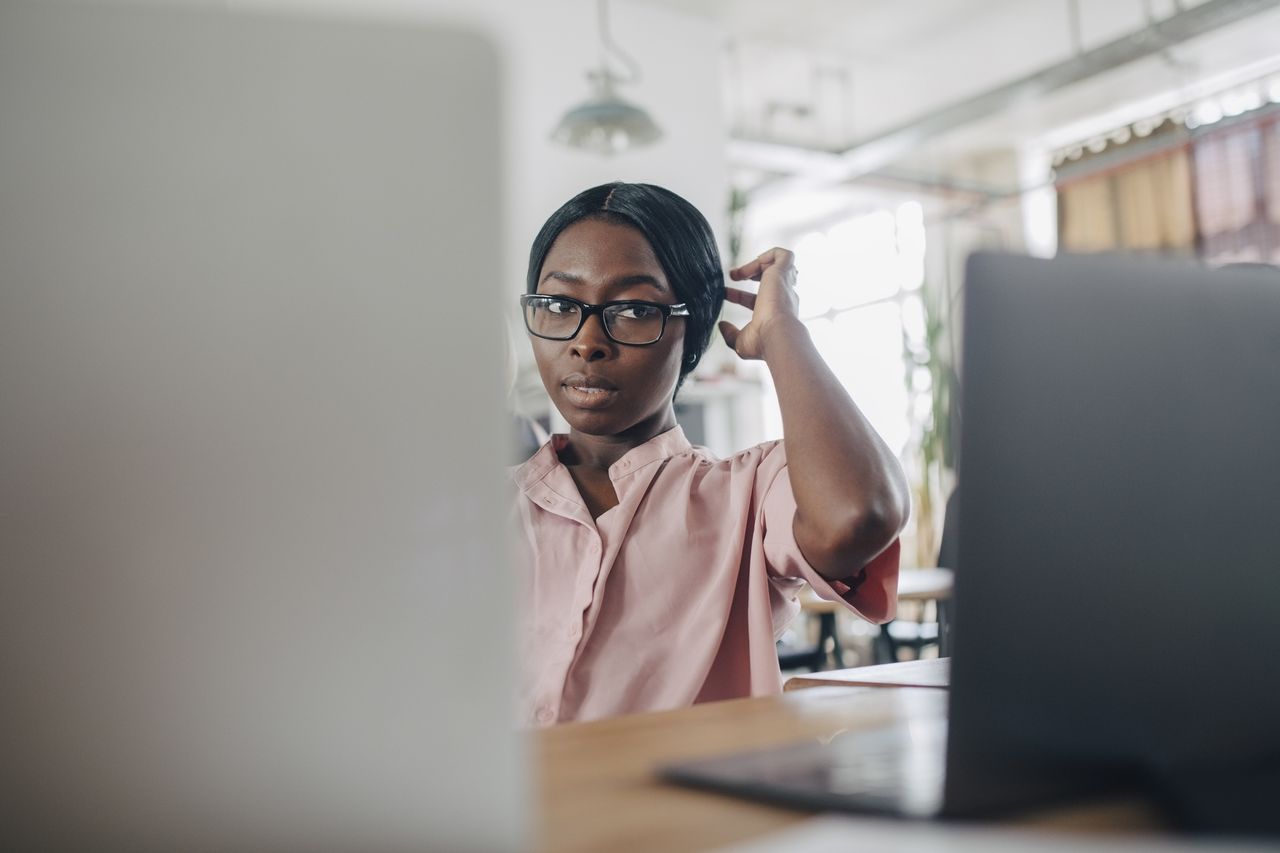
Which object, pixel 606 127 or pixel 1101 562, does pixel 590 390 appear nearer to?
pixel 1101 562

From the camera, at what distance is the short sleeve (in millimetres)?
1085

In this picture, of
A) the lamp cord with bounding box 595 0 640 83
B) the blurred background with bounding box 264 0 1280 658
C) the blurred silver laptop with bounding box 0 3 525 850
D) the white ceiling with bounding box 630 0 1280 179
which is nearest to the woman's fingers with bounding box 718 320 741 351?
the blurred silver laptop with bounding box 0 3 525 850

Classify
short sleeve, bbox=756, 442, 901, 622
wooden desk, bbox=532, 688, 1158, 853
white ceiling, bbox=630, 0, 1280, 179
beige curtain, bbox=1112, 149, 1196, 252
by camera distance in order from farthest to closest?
beige curtain, bbox=1112, 149, 1196, 252, white ceiling, bbox=630, 0, 1280, 179, short sleeve, bbox=756, 442, 901, 622, wooden desk, bbox=532, 688, 1158, 853

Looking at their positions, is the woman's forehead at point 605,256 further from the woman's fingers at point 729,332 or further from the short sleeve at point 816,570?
the short sleeve at point 816,570

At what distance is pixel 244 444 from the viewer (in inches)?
13.6

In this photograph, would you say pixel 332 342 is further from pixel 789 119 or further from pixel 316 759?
pixel 789 119

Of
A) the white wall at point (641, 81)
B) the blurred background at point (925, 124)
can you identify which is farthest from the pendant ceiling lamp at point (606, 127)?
the white wall at point (641, 81)

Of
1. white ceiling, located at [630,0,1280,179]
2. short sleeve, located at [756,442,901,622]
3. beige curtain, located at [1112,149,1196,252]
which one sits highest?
white ceiling, located at [630,0,1280,179]

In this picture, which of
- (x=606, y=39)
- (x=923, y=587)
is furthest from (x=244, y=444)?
(x=606, y=39)

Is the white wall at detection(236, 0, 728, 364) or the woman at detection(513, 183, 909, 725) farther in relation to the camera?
the white wall at detection(236, 0, 728, 364)

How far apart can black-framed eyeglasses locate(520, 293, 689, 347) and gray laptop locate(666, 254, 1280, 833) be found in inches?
25.8

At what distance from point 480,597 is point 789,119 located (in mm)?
6758

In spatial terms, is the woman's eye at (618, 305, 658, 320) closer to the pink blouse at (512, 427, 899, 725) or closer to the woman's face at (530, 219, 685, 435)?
the woman's face at (530, 219, 685, 435)

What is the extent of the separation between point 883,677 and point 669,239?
1.80 ft
